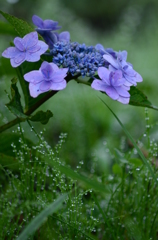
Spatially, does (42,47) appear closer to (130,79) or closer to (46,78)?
(46,78)

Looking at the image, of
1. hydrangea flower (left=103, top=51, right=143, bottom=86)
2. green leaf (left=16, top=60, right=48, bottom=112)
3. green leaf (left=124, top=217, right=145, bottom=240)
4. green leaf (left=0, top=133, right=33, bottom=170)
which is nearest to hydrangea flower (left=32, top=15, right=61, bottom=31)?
green leaf (left=16, top=60, right=48, bottom=112)

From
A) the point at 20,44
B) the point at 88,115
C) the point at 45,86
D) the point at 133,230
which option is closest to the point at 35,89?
the point at 45,86

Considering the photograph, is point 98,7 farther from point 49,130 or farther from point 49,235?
point 49,235

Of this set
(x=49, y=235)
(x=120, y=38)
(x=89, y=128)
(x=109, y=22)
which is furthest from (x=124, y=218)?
(x=109, y=22)

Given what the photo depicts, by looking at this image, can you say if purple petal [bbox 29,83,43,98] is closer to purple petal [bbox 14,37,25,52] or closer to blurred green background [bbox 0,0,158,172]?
purple petal [bbox 14,37,25,52]

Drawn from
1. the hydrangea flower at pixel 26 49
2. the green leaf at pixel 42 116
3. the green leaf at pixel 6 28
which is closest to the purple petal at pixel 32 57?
the hydrangea flower at pixel 26 49

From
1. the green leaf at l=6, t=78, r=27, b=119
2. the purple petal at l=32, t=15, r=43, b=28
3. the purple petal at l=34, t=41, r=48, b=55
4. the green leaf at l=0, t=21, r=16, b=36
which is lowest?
the green leaf at l=6, t=78, r=27, b=119

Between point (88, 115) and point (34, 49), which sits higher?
point (88, 115)

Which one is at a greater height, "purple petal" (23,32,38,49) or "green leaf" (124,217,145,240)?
"purple petal" (23,32,38,49)
